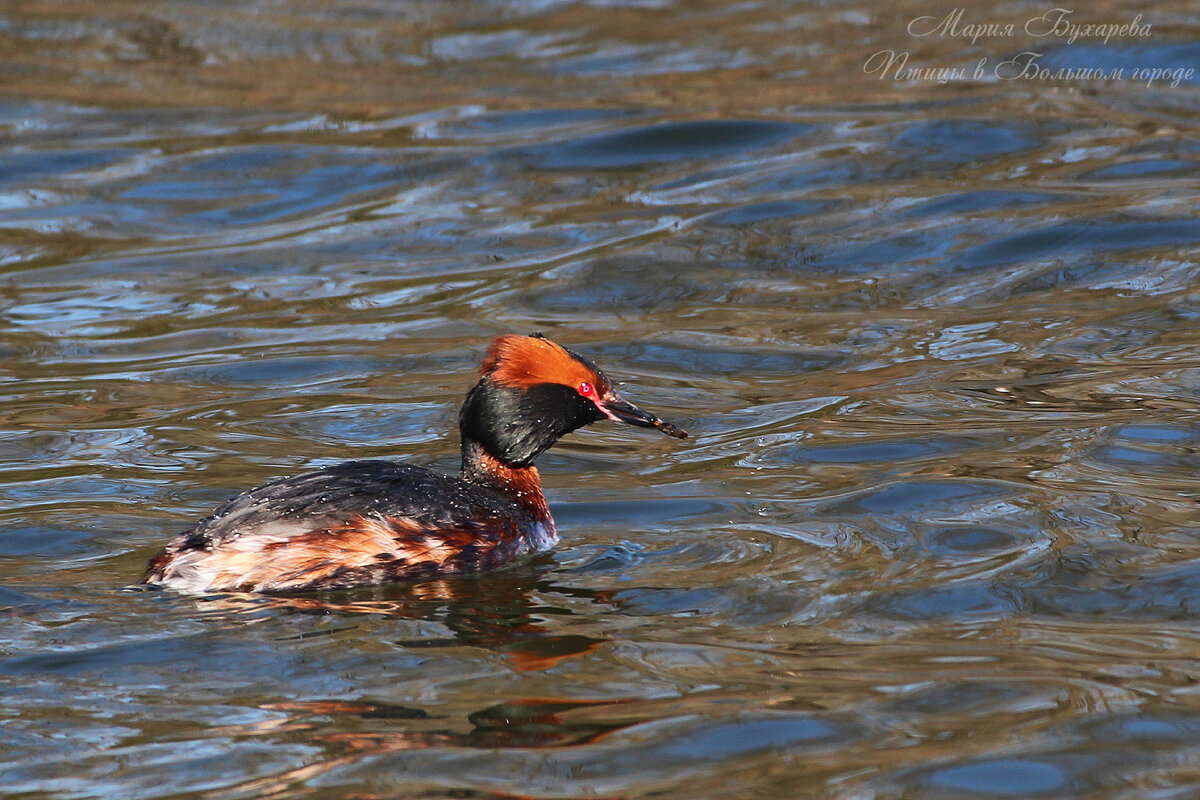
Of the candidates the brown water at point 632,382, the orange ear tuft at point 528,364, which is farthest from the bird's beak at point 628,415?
the brown water at point 632,382

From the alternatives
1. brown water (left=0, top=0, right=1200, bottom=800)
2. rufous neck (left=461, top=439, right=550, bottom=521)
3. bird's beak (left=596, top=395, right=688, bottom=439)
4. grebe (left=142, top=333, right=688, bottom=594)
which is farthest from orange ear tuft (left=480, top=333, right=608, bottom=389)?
brown water (left=0, top=0, right=1200, bottom=800)

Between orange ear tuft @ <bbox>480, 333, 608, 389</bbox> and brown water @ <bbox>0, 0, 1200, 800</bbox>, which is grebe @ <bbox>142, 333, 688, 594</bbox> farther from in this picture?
brown water @ <bbox>0, 0, 1200, 800</bbox>

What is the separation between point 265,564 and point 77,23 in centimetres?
1159

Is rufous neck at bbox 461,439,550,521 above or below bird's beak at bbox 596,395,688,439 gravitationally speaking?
below

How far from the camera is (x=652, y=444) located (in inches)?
316

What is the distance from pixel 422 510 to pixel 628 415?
1.09 metres

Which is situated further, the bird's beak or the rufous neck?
the bird's beak

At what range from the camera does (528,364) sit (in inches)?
262

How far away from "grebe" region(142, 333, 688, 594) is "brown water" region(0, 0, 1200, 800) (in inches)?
6.8

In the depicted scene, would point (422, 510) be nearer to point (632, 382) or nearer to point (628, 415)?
point (628, 415)

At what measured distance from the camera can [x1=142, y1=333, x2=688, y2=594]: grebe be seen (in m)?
5.90

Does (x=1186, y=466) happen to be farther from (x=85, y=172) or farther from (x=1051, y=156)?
(x=85, y=172)

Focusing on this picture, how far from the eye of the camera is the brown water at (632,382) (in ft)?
15.3

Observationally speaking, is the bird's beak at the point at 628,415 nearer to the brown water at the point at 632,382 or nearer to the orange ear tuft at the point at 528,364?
the orange ear tuft at the point at 528,364
